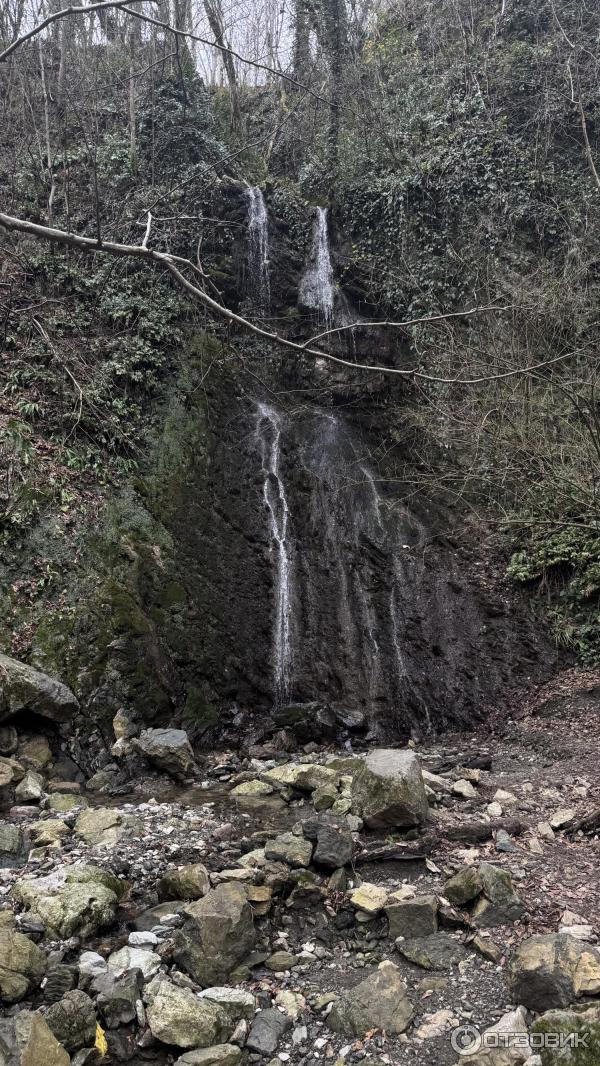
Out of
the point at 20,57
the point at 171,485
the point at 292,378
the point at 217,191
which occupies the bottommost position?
the point at 171,485

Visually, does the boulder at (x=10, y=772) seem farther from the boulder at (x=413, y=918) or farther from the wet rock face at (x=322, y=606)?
the boulder at (x=413, y=918)

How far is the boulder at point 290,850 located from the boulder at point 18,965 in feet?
5.16

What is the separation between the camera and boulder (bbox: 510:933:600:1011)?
2848mm

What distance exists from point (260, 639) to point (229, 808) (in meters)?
3.39

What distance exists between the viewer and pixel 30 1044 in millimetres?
2600

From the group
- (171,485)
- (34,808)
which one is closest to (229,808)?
(34,808)

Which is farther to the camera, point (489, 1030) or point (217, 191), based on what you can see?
point (217, 191)

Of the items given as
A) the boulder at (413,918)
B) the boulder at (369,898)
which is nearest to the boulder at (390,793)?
the boulder at (369,898)

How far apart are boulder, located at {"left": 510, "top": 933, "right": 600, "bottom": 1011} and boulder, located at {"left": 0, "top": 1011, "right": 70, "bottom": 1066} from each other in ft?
6.92

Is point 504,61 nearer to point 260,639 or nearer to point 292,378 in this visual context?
point 292,378

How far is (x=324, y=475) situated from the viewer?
36.9ft

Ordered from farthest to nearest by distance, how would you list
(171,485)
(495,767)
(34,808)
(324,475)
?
(324,475), (171,485), (495,767), (34,808)

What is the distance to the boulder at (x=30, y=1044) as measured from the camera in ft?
8.53

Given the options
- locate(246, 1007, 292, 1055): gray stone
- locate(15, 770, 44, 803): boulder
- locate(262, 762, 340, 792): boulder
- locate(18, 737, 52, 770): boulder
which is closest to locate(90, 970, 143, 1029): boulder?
locate(246, 1007, 292, 1055): gray stone
